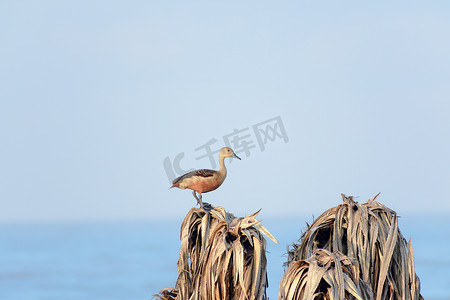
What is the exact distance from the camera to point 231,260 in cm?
606

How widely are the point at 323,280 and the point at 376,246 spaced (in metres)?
1.62

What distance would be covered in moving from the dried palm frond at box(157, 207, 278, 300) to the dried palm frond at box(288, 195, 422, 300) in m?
0.61

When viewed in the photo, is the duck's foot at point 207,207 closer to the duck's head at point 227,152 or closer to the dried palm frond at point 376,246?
the dried palm frond at point 376,246

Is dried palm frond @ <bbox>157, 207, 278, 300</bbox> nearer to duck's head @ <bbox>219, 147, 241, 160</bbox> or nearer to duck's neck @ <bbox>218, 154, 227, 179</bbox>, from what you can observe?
duck's neck @ <bbox>218, 154, 227, 179</bbox>

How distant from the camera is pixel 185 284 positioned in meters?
6.79

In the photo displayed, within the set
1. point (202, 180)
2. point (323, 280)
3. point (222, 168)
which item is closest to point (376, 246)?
point (323, 280)

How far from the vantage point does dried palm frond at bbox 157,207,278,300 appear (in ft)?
19.5

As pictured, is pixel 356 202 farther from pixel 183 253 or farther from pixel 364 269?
pixel 183 253

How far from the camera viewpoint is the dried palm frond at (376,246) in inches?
240

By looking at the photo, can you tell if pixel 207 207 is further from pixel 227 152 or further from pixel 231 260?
pixel 227 152

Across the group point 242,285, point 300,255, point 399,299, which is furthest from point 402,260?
point 242,285

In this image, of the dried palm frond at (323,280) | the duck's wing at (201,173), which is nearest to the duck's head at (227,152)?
the duck's wing at (201,173)

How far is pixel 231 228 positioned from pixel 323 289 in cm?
159

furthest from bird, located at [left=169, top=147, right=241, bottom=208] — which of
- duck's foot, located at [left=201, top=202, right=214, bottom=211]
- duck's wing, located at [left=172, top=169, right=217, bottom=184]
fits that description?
duck's foot, located at [left=201, top=202, right=214, bottom=211]
